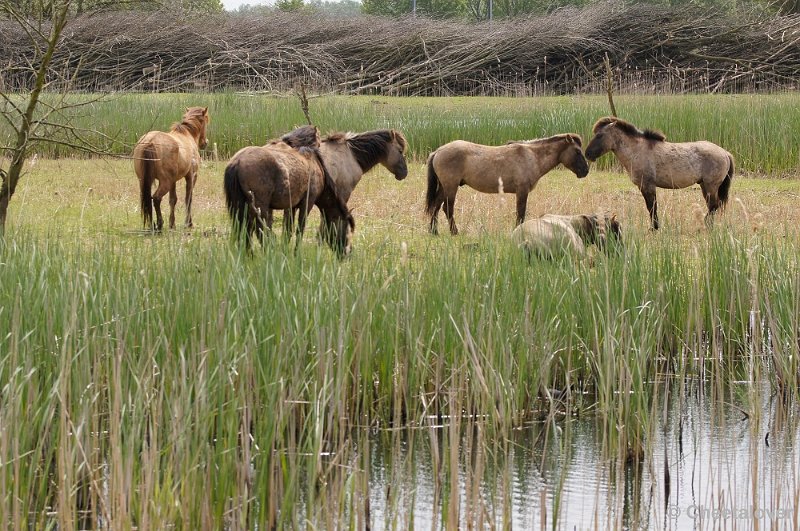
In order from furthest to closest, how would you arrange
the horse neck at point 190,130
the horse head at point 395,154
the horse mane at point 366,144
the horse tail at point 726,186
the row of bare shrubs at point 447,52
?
the row of bare shrubs at point 447,52 → the horse tail at point 726,186 → the horse neck at point 190,130 → the horse head at point 395,154 → the horse mane at point 366,144

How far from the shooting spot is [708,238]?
7027 mm

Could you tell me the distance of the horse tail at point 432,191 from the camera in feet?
35.9

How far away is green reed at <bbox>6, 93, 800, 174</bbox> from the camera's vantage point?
15.6 meters

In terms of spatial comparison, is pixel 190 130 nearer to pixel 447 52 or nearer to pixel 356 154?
pixel 356 154

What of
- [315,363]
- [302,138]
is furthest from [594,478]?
[302,138]

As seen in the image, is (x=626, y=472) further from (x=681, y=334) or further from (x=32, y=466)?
(x=32, y=466)

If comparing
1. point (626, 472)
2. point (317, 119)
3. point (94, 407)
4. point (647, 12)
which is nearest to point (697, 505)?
point (626, 472)

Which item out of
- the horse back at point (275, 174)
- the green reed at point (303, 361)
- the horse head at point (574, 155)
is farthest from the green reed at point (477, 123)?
the green reed at point (303, 361)

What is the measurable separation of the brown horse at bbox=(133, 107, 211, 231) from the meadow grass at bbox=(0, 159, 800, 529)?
11.8ft

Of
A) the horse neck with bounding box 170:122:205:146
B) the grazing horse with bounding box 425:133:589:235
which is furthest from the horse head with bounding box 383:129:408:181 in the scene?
the horse neck with bounding box 170:122:205:146

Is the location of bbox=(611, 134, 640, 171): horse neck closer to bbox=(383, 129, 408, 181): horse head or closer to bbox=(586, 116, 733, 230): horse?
bbox=(586, 116, 733, 230): horse

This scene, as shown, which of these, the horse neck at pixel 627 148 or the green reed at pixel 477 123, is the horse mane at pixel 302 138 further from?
the green reed at pixel 477 123

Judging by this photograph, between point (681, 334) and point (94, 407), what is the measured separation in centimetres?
363

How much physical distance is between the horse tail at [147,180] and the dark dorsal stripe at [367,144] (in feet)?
5.15
